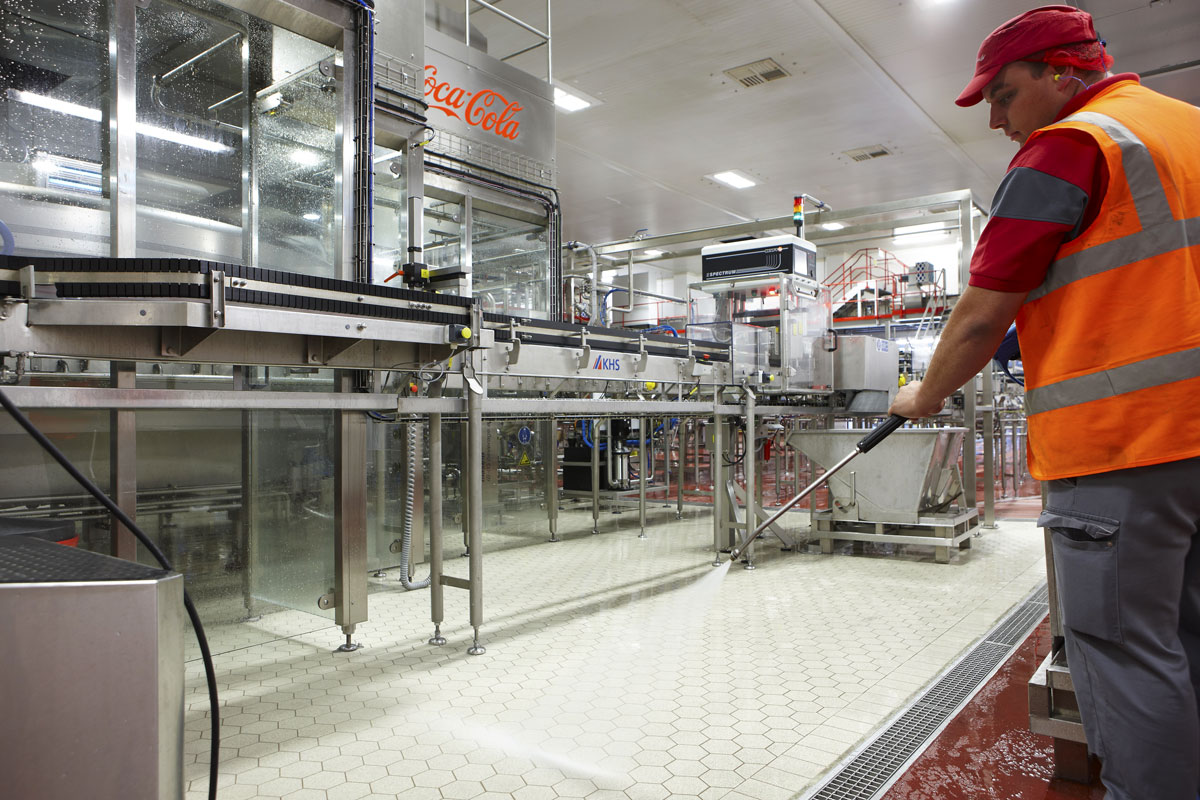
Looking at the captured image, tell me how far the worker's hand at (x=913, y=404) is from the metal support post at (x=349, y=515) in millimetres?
2115

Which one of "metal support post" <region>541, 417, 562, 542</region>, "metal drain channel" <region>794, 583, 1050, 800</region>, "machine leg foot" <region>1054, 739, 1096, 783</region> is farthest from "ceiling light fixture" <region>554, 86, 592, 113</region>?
"machine leg foot" <region>1054, 739, 1096, 783</region>

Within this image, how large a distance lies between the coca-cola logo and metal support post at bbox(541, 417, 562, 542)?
2217mm

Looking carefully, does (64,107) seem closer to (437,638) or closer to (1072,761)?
(437,638)

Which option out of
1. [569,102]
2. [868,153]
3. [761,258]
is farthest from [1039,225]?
[868,153]

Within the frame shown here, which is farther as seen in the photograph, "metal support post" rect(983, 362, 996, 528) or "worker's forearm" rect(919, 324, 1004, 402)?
"metal support post" rect(983, 362, 996, 528)

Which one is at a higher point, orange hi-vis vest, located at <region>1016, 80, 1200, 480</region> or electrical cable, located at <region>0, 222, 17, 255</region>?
electrical cable, located at <region>0, 222, 17, 255</region>

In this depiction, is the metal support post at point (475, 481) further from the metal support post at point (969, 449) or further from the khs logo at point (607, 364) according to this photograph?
the metal support post at point (969, 449)

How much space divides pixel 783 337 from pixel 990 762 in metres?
3.34

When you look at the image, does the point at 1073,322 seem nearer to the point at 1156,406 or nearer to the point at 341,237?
the point at 1156,406

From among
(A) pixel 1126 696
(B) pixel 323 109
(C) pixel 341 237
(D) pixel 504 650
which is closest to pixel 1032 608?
(D) pixel 504 650

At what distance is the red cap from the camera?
4.13ft

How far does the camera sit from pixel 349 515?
2.89 metres

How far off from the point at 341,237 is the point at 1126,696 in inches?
109

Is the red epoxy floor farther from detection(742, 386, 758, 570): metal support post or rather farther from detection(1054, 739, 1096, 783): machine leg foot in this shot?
detection(742, 386, 758, 570): metal support post
